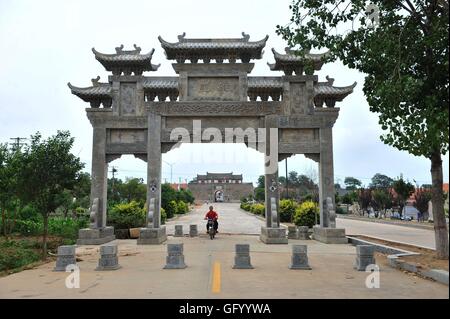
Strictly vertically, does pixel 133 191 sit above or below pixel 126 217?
above

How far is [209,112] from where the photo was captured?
18.5 m

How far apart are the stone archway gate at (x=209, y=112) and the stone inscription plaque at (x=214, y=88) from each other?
44 millimetres

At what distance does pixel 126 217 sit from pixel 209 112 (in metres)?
7.16

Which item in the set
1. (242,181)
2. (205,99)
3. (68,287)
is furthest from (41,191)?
(242,181)

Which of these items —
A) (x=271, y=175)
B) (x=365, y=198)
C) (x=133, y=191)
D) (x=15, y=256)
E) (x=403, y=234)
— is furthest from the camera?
(x=365, y=198)

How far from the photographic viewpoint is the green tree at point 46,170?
13.9 metres

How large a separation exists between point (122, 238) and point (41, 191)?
284 inches

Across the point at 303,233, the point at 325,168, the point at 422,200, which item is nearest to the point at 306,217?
the point at 303,233

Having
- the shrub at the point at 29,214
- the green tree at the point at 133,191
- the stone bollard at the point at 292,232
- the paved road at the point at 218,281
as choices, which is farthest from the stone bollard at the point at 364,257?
the green tree at the point at 133,191

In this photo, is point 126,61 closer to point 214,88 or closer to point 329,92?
point 214,88

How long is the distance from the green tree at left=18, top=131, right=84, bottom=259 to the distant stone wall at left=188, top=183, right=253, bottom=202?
10442 cm

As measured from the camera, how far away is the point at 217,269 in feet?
35.4

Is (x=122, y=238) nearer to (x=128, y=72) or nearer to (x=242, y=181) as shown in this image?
(x=128, y=72)

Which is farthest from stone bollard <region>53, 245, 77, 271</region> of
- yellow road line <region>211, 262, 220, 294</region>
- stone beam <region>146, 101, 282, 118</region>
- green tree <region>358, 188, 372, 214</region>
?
green tree <region>358, 188, 372, 214</region>
